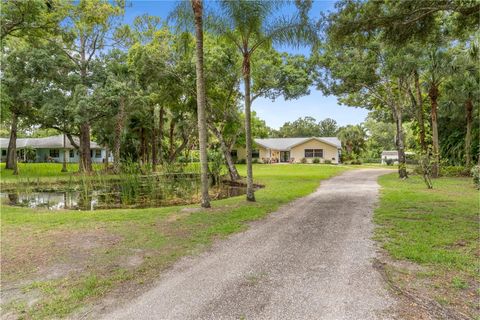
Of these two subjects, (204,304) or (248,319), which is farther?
(204,304)

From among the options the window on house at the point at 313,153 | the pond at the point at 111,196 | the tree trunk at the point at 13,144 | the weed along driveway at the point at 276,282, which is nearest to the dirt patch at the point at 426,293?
the weed along driveway at the point at 276,282

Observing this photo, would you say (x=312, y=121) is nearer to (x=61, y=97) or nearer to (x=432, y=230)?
(x=61, y=97)

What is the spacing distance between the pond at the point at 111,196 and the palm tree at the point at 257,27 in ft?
11.9

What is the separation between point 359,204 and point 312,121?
6893 centimetres

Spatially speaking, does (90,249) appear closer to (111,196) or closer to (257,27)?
(111,196)

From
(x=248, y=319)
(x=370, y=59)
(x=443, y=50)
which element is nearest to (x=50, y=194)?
(x=248, y=319)

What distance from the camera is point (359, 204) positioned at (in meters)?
10.0

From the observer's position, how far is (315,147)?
44.4 meters

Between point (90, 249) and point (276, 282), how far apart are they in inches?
136

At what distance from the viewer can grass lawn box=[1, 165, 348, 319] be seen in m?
3.91

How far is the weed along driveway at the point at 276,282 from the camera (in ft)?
11.3

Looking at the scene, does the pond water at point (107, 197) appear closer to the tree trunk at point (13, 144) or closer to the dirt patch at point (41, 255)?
the dirt patch at point (41, 255)

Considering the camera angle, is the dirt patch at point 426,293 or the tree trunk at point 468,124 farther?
the tree trunk at point 468,124

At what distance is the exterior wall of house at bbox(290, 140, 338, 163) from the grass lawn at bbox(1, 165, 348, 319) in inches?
1402
